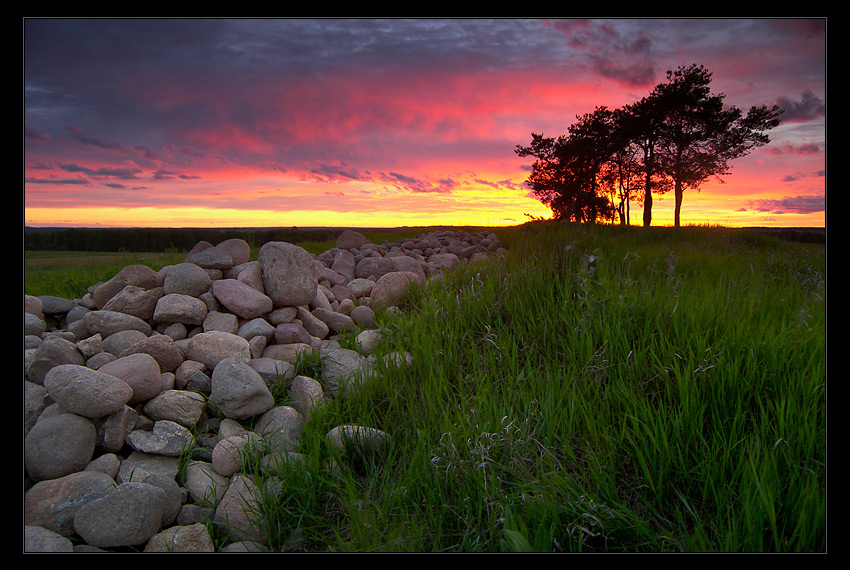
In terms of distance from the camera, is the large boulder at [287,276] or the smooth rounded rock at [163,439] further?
the large boulder at [287,276]

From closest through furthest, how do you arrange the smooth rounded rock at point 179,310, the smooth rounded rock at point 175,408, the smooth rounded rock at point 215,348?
the smooth rounded rock at point 175,408
the smooth rounded rock at point 215,348
the smooth rounded rock at point 179,310

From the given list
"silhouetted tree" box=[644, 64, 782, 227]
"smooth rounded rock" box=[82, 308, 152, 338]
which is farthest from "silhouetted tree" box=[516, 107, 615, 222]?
"smooth rounded rock" box=[82, 308, 152, 338]

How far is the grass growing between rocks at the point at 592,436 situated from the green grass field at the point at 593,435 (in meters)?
0.01

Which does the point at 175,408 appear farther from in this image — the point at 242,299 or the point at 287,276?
the point at 287,276

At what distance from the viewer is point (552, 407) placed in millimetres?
2361

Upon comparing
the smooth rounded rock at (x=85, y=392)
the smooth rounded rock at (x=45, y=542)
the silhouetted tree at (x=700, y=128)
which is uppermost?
the silhouetted tree at (x=700, y=128)

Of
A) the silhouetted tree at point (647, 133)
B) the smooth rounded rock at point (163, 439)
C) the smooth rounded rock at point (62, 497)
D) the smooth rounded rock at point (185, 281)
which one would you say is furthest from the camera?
the silhouetted tree at point (647, 133)

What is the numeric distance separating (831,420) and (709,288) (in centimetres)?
169

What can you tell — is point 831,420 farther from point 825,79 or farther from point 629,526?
point 825,79

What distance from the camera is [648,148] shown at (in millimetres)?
8461

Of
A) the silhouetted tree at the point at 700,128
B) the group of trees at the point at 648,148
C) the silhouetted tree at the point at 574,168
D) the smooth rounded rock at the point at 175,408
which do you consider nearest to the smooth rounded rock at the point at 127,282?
the smooth rounded rock at the point at 175,408

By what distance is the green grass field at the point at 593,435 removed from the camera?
1.79m

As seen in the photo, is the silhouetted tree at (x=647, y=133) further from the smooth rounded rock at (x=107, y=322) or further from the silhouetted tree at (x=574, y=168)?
the smooth rounded rock at (x=107, y=322)

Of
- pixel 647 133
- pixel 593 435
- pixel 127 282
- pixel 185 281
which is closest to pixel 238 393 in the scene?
pixel 185 281
